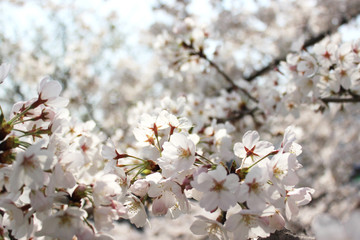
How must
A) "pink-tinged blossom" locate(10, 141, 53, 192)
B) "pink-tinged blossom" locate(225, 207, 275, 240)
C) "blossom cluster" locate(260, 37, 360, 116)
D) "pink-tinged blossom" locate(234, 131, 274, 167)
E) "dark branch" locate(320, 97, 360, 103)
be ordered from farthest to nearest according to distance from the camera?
"dark branch" locate(320, 97, 360, 103) → "blossom cluster" locate(260, 37, 360, 116) → "pink-tinged blossom" locate(234, 131, 274, 167) → "pink-tinged blossom" locate(225, 207, 275, 240) → "pink-tinged blossom" locate(10, 141, 53, 192)

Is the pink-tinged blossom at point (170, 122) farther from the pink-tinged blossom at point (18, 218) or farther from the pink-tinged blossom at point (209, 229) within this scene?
the pink-tinged blossom at point (18, 218)

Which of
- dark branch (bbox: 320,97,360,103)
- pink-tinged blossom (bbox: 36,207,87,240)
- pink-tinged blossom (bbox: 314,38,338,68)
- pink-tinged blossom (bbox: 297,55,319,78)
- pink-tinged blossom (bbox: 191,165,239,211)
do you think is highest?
pink-tinged blossom (bbox: 314,38,338,68)

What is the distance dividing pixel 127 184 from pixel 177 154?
0.25 meters

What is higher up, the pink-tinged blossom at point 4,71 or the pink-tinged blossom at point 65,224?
the pink-tinged blossom at point 4,71

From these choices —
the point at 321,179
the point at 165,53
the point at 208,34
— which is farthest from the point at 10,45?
the point at 321,179

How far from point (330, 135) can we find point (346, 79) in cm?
715

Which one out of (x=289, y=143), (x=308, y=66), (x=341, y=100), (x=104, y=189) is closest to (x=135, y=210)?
(x=104, y=189)

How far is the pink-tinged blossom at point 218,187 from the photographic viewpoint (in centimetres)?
100

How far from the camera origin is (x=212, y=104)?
128 inches

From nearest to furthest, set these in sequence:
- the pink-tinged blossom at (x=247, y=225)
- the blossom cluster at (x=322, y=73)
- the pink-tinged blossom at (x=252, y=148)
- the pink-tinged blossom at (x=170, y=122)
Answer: the pink-tinged blossom at (x=247, y=225) → the pink-tinged blossom at (x=252, y=148) → the pink-tinged blossom at (x=170, y=122) → the blossom cluster at (x=322, y=73)

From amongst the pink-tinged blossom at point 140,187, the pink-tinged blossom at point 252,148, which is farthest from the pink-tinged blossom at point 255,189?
the pink-tinged blossom at point 140,187

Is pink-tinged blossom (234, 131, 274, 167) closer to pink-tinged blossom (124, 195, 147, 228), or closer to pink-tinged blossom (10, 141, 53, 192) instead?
pink-tinged blossom (124, 195, 147, 228)

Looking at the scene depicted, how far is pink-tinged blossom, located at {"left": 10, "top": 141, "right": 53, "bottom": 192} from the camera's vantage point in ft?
3.05

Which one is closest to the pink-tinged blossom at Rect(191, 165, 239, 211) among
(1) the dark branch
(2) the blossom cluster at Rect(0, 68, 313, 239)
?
(2) the blossom cluster at Rect(0, 68, 313, 239)
